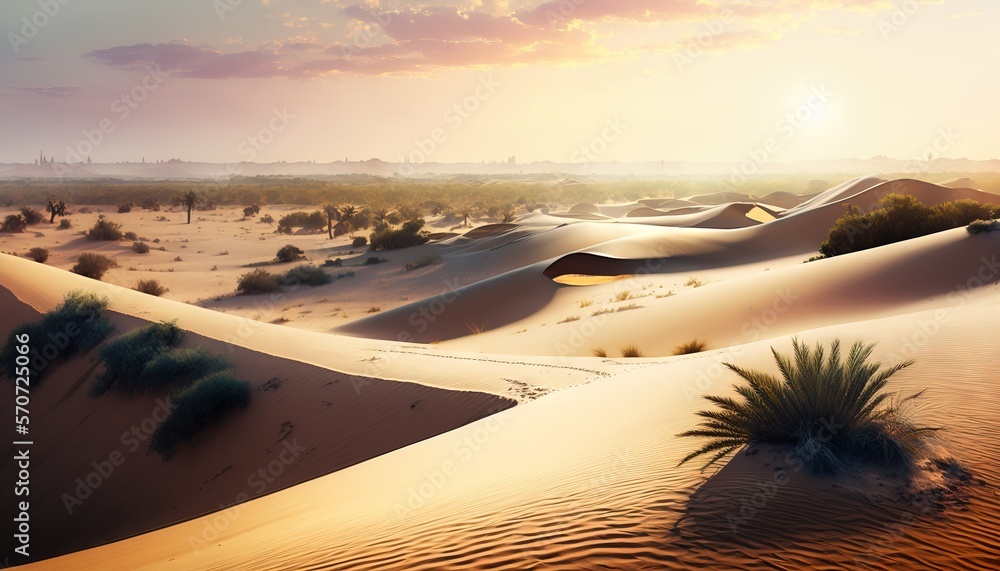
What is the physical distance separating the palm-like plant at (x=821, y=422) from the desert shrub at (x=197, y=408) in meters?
7.35

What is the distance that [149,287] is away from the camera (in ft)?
82.8


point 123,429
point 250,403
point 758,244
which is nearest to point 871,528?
point 250,403

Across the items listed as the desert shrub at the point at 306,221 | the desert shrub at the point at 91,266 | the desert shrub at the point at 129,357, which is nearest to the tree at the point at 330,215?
the desert shrub at the point at 306,221

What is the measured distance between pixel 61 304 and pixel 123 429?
5.31 meters

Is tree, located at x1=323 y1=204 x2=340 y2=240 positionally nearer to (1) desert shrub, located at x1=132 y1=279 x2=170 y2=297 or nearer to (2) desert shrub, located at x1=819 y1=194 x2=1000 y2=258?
(1) desert shrub, located at x1=132 y1=279 x2=170 y2=297

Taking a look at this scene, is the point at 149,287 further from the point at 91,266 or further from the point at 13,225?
the point at 13,225

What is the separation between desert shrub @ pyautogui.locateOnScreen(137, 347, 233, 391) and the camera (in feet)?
35.0

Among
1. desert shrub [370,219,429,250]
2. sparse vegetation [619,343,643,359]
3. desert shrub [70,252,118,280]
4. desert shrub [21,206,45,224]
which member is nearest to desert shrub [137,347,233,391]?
sparse vegetation [619,343,643,359]

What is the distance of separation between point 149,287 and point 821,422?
26.2 m

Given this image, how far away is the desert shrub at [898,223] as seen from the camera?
869 inches

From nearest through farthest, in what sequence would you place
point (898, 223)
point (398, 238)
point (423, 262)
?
point (898, 223) < point (423, 262) < point (398, 238)

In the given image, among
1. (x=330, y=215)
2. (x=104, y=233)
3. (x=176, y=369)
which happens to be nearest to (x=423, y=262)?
(x=330, y=215)

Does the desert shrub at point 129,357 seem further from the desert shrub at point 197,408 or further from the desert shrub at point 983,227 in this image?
the desert shrub at point 983,227

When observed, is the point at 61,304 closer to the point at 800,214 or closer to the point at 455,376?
the point at 455,376
